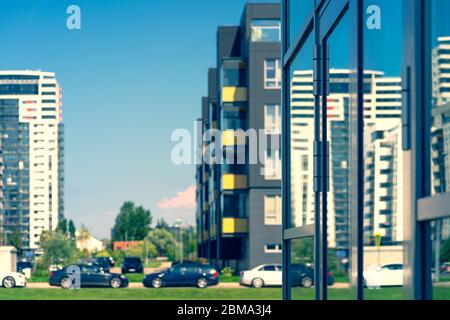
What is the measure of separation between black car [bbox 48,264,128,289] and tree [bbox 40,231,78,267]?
9.50 metres

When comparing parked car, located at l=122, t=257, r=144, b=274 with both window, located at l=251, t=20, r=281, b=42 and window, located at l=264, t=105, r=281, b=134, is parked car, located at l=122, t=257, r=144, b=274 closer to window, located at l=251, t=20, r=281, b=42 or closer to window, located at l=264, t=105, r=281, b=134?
window, located at l=264, t=105, r=281, b=134

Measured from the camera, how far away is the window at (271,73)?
29.5 meters

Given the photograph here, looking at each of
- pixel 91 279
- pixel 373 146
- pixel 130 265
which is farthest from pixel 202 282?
pixel 373 146

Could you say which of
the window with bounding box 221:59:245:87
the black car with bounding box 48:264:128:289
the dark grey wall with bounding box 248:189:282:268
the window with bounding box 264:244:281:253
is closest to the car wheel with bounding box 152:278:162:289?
the black car with bounding box 48:264:128:289

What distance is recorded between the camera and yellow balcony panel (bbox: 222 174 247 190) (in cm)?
3033

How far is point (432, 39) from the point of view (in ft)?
6.00

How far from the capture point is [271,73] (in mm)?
29766

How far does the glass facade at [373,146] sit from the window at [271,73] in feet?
86.1

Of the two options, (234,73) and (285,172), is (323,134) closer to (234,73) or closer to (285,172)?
(285,172)

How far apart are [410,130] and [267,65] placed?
2786 centimetres

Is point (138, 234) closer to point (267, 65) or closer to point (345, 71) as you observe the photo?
point (267, 65)

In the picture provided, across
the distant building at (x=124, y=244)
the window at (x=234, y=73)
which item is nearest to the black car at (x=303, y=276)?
the window at (x=234, y=73)

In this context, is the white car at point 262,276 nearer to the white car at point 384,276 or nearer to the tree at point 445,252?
the white car at point 384,276
